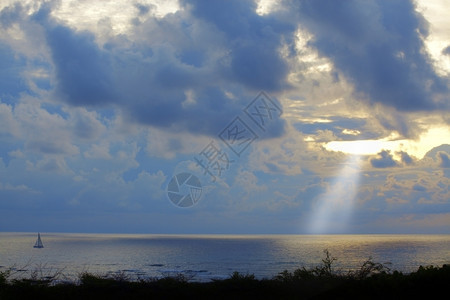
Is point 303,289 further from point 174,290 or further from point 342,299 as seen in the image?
point 174,290

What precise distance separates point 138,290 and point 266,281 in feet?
15.5

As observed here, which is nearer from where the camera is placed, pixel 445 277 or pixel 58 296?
pixel 58 296

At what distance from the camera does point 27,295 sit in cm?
1714

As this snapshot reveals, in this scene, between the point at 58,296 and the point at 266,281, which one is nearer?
the point at 58,296

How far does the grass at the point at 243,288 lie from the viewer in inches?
683

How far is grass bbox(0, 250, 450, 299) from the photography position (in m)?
17.4

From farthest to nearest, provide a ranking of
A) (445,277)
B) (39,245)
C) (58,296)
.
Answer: (39,245), (445,277), (58,296)

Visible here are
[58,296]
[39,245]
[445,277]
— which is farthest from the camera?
[39,245]

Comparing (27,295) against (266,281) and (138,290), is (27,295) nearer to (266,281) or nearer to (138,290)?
(138,290)

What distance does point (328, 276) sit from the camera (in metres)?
18.9

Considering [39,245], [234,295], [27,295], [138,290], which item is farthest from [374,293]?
[39,245]

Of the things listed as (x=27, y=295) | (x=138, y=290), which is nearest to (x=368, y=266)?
(x=138, y=290)

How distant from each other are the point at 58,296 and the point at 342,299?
32.7ft

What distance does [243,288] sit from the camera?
58.9 feet
